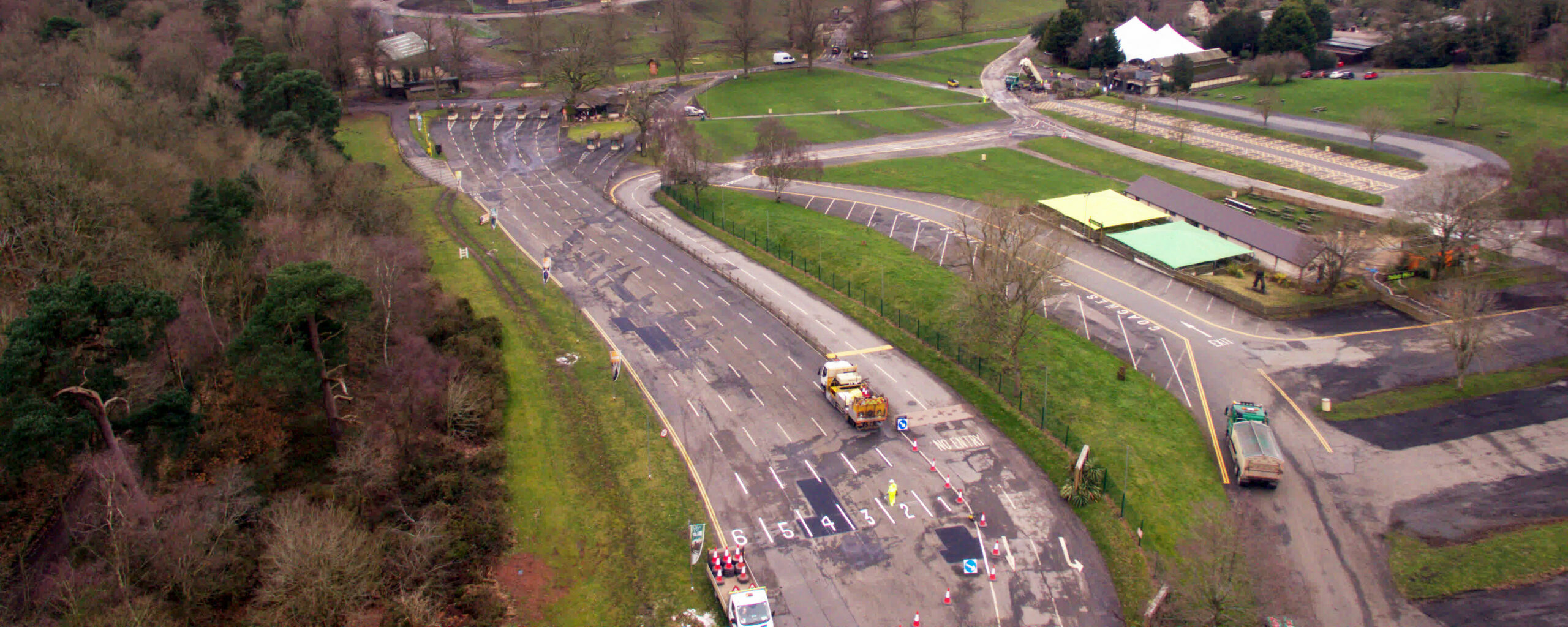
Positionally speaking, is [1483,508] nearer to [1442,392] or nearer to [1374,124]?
[1442,392]

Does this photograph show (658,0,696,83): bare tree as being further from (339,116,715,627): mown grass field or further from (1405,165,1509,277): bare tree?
(1405,165,1509,277): bare tree

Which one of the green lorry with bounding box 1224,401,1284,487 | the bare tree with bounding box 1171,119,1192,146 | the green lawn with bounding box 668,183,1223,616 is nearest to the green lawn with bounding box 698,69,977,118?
the bare tree with bounding box 1171,119,1192,146

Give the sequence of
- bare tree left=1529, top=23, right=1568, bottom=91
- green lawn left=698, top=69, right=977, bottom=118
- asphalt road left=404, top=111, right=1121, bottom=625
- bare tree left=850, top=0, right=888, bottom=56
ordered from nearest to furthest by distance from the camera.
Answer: asphalt road left=404, top=111, right=1121, bottom=625, bare tree left=1529, top=23, right=1568, bottom=91, green lawn left=698, top=69, right=977, bottom=118, bare tree left=850, top=0, right=888, bottom=56

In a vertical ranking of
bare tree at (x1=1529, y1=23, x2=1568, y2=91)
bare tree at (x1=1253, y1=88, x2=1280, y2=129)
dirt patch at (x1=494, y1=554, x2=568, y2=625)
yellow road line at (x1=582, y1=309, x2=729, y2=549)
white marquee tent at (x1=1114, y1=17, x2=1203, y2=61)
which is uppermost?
white marquee tent at (x1=1114, y1=17, x2=1203, y2=61)

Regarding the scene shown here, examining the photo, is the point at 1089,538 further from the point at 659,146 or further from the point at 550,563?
the point at 659,146

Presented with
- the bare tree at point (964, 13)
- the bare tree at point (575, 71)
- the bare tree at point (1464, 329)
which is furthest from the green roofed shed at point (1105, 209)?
the bare tree at point (964, 13)
